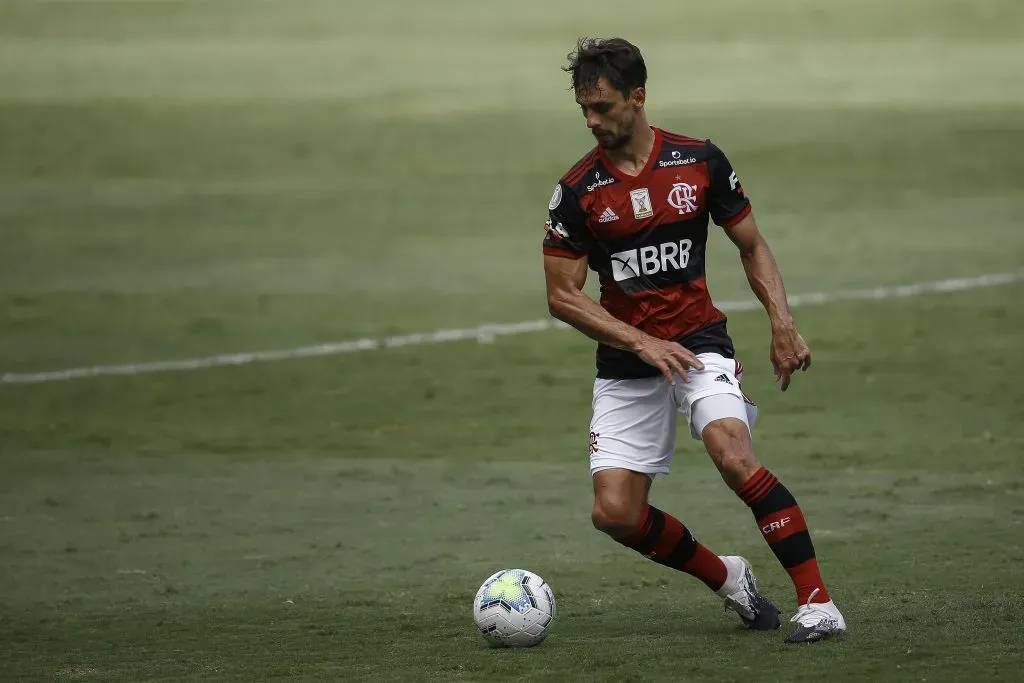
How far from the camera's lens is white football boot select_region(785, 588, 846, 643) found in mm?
7160

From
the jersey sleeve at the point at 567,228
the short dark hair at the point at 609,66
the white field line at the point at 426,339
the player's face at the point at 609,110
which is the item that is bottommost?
the white field line at the point at 426,339

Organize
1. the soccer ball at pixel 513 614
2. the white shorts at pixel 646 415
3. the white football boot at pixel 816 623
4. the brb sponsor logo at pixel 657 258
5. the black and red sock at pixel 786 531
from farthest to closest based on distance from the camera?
the brb sponsor logo at pixel 657 258
the white shorts at pixel 646 415
the soccer ball at pixel 513 614
the black and red sock at pixel 786 531
the white football boot at pixel 816 623

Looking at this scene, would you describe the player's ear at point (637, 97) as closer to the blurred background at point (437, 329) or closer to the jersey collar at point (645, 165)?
the jersey collar at point (645, 165)

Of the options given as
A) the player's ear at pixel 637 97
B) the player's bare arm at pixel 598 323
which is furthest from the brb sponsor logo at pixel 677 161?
the player's bare arm at pixel 598 323

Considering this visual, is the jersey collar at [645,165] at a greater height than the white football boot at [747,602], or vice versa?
the jersey collar at [645,165]

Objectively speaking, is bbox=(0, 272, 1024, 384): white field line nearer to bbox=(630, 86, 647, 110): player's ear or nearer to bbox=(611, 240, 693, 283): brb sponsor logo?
bbox=(611, 240, 693, 283): brb sponsor logo

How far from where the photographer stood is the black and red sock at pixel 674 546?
774cm

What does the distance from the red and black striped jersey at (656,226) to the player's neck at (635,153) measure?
34mm

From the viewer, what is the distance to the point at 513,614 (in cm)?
738

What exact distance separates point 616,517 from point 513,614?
0.61m

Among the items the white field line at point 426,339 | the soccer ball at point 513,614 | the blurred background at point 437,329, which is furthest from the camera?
the white field line at point 426,339

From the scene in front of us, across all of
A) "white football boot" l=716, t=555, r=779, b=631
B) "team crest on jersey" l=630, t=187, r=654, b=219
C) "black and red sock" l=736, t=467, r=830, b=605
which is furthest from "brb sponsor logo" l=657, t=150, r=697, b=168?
"white football boot" l=716, t=555, r=779, b=631

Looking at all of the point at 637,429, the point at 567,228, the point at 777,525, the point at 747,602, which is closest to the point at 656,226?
the point at 567,228

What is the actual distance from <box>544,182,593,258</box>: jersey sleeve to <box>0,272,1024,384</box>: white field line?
27.9 ft
